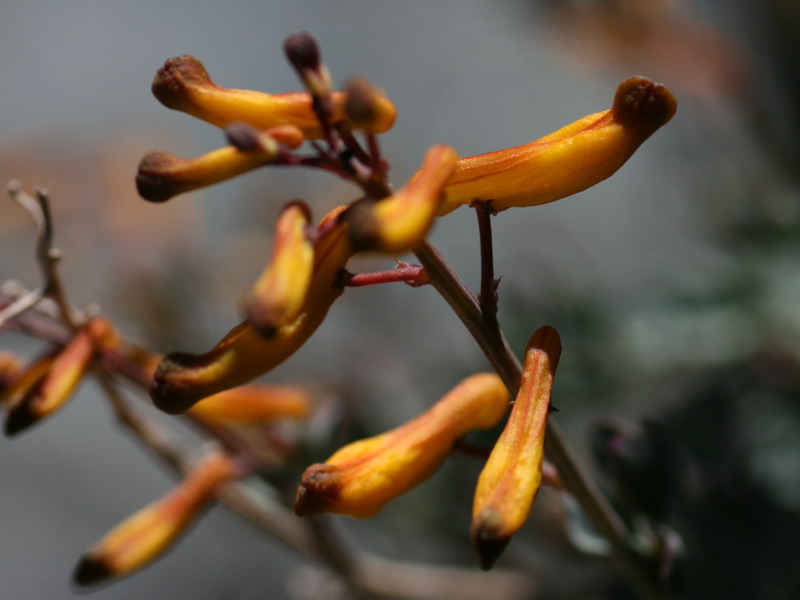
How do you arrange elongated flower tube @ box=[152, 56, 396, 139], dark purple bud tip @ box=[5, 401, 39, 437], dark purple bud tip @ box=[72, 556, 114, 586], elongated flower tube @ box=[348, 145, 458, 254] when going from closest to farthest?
elongated flower tube @ box=[348, 145, 458, 254], elongated flower tube @ box=[152, 56, 396, 139], dark purple bud tip @ box=[5, 401, 39, 437], dark purple bud tip @ box=[72, 556, 114, 586]

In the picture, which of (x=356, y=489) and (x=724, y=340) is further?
(x=724, y=340)

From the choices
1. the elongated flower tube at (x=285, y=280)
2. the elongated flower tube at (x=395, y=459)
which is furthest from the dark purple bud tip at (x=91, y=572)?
the elongated flower tube at (x=285, y=280)

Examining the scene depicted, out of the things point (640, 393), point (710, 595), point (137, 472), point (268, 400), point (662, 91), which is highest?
point (662, 91)

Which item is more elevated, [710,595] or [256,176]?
[256,176]

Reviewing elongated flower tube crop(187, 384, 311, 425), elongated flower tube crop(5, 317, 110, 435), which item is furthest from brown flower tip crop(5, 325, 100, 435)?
elongated flower tube crop(187, 384, 311, 425)

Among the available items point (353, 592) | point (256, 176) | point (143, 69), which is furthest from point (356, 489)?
point (143, 69)

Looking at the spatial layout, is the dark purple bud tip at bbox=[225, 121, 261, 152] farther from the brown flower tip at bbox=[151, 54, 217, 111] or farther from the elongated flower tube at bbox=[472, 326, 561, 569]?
the elongated flower tube at bbox=[472, 326, 561, 569]

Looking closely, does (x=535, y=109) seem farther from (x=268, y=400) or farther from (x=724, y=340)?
(x=268, y=400)

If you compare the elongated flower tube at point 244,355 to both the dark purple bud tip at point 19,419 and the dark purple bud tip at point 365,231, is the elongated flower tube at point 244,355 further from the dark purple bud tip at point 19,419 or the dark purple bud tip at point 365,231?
the dark purple bud tip at point 19,419
